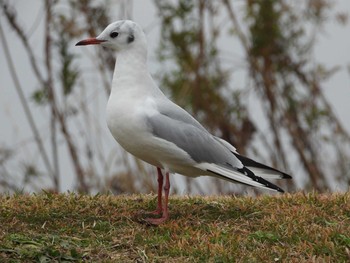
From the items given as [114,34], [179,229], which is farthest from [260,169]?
[114,34]

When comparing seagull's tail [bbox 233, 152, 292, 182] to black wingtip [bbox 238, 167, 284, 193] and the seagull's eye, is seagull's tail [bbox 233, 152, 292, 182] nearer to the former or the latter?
black wingtip [bbox 238, 167, 284, 193]

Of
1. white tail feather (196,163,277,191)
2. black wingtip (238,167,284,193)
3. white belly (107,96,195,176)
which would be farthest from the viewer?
black wingtip (238,167,284,193)

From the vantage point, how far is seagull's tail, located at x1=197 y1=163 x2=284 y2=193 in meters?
6.59

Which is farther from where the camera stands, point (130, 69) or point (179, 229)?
point (130, 69)

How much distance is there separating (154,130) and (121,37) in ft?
2.74

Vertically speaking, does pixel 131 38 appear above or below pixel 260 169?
above

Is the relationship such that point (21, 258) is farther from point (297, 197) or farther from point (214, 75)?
point (214, 75)

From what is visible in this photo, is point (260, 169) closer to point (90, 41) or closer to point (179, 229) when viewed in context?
point (179, 229)

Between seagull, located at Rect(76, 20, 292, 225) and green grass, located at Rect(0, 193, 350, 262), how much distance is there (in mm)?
248

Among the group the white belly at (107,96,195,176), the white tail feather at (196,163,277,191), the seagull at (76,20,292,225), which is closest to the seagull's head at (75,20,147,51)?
the seagull at (76,20,292,225)

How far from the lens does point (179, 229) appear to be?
6359 millimetres

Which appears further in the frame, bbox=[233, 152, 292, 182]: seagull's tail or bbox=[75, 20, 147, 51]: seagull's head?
bbox=[233, 152, 292, 182]: seagull's tail

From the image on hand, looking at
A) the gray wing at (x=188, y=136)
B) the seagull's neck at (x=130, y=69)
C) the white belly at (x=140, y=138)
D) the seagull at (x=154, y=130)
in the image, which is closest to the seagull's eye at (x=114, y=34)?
the seagull at (x=154, y=130)

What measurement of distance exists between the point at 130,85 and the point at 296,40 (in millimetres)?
6446
